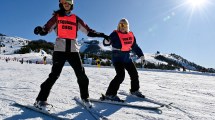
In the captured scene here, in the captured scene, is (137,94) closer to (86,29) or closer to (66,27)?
(86,29)

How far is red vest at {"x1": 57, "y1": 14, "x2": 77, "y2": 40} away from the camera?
4.85m

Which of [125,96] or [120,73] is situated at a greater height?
Answer: [120,73]

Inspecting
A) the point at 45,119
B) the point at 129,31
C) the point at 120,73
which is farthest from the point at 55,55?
the point at 129,31

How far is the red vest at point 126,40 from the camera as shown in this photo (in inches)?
243

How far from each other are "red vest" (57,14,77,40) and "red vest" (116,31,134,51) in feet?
4.88

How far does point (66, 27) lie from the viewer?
16.0 ft

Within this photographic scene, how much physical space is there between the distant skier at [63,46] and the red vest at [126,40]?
1477 millimetres

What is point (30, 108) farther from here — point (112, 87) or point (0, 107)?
point (112, 87)

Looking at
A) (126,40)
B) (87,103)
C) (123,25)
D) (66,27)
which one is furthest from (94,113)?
(123,25)

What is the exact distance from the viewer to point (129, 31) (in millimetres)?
6422

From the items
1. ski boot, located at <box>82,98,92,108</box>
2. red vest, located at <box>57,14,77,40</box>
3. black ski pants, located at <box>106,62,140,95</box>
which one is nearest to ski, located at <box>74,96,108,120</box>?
ski boot, located at <box>82,98,92,108</box>

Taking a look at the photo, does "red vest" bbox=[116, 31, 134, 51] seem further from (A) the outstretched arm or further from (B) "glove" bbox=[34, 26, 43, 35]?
(B) "glove" bbox=[34, 26, 43, 35]

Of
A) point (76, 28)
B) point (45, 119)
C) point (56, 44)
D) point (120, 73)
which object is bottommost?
point (45, 119)

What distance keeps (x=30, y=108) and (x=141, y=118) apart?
1.82 m
